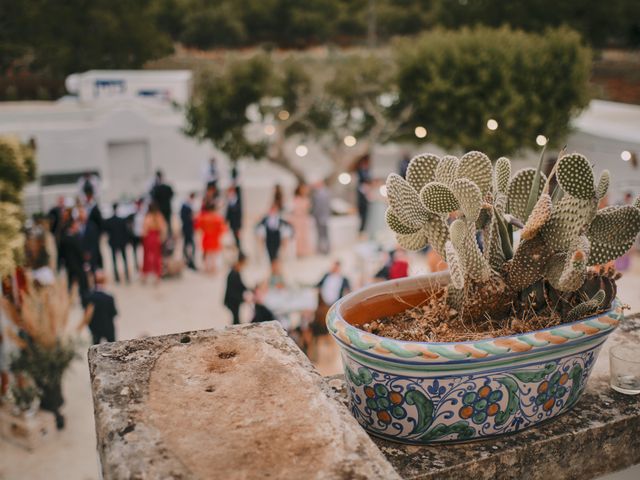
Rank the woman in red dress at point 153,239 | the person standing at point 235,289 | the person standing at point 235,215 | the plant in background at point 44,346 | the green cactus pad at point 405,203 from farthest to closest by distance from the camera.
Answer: the person standing at point 235,215, the woman in red dress at point 153,239, the person standing at point 235,289, the plant in background at point 44,346, the green cactus pad at point 405,203

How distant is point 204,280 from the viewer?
12.7m

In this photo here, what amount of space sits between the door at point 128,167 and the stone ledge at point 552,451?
17966mm

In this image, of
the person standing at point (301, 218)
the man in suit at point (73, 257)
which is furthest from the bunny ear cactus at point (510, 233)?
the person standing at point (301, 218)

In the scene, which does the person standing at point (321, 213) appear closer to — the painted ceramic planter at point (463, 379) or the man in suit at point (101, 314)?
the man in suit at point (101, 314)

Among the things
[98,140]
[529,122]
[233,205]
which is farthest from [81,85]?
A: [529,122]

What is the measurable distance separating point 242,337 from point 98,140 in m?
18.1

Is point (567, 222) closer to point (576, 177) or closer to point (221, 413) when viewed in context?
point (576, 177)

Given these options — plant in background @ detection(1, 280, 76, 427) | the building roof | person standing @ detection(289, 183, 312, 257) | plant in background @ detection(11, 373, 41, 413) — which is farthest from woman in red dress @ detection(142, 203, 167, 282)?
the building roof

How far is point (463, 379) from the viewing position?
2.03 meters

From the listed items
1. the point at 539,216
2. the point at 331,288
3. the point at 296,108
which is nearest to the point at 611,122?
the point at 296,108

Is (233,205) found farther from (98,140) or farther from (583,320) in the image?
(583,320)

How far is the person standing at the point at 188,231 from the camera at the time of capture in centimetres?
1259

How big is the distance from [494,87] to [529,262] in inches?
655

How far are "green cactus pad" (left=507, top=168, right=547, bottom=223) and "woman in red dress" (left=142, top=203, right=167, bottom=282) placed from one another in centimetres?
955
